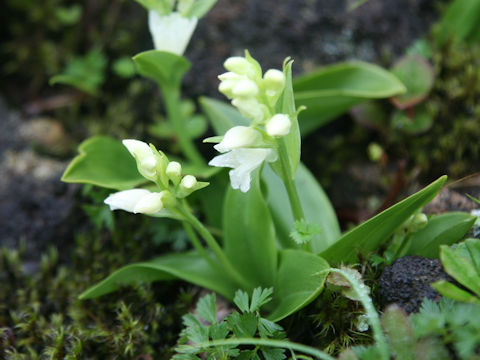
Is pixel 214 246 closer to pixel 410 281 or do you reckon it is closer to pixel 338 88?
pixel 410 281

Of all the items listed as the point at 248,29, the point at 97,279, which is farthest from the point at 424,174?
the point at 97,279

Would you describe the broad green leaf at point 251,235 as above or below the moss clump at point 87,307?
above

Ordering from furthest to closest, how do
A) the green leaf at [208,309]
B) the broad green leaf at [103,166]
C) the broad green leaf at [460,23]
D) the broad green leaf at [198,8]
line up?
the broad green leaf at [460,23] → the broad green leaf at [198,8] → the broad green leaf at [103,166] → the green leaf at [208,309]

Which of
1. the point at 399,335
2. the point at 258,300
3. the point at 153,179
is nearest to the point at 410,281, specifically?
the point at 399,335

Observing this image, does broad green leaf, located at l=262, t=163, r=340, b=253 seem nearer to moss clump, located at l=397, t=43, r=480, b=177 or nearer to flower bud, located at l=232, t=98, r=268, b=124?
flower bud, located at l=232, t=98, r=268, b=124

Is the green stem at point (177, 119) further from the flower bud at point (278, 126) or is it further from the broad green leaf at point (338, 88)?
the flower bud at point (278, 126)

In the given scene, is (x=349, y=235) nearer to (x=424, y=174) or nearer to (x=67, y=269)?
(x=424, y=174)

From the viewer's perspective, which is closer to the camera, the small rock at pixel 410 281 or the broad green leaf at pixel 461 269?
the broad green leaf at pixel 461 269

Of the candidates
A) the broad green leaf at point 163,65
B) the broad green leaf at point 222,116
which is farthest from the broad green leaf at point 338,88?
the broad green leaf at point 163,65
